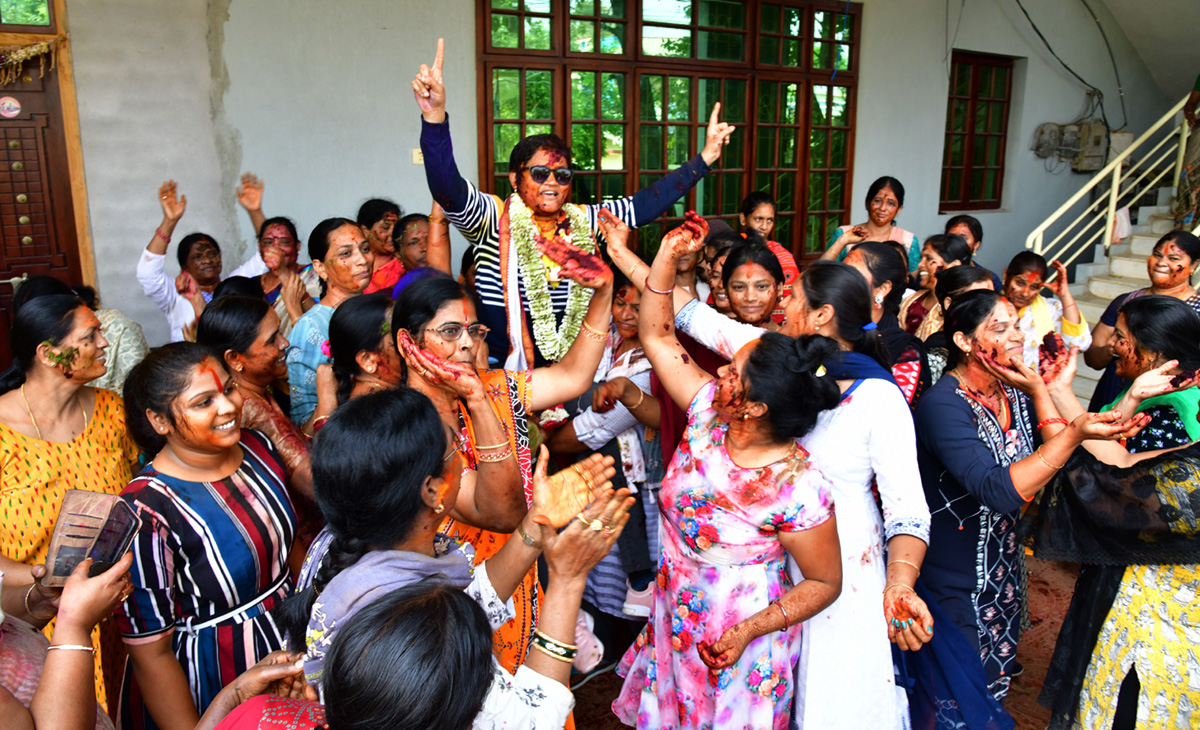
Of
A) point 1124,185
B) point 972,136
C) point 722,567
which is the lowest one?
point 722,567

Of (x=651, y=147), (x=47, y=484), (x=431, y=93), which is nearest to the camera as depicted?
(x=47, y=484)

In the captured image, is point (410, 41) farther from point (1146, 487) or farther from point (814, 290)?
point (1146, 487)

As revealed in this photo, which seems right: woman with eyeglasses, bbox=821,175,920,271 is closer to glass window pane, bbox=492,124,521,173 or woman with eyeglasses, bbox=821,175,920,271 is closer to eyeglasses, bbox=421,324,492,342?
glass window pane, bbox=492,124,521,173

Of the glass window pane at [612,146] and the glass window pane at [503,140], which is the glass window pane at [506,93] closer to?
the glass window pane at [503,140]

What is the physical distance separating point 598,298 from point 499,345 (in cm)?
83

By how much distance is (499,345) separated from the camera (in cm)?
303

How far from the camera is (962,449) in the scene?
6.94ft

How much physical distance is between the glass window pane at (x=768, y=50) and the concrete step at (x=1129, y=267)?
3.67 meters

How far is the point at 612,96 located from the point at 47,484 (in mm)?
4771

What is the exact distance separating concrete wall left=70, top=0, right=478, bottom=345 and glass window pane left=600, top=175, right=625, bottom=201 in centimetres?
113

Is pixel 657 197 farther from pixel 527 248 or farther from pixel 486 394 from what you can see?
pixel 486 394

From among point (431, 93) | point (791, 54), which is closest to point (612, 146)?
point (791, 54)

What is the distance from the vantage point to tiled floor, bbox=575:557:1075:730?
2.82 meters

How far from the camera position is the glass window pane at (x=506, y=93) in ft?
17.8
